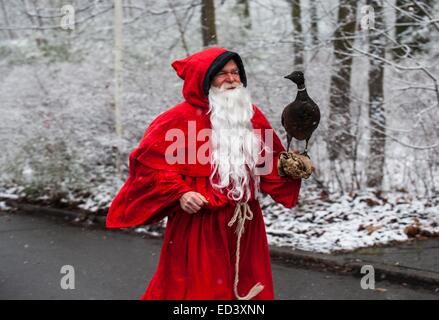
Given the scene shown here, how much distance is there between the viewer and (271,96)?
7.77 m

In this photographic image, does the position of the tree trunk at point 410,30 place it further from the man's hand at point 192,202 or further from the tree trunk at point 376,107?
the man's hand at point 192,202

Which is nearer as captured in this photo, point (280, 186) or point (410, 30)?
point (280, 186)

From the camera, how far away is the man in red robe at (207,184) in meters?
3.28

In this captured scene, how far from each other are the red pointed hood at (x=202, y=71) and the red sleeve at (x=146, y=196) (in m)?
0.46

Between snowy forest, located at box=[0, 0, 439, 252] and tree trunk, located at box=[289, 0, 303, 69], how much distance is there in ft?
0.07

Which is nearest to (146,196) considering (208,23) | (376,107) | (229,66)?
(229,66)

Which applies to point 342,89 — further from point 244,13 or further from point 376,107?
point 244,13

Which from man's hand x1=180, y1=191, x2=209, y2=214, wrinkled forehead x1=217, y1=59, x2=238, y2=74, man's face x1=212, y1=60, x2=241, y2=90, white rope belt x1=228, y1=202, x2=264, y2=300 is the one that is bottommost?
white rope belt x1=228, y1=202, x2=264, y2=300

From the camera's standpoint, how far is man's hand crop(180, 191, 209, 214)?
10.2 ft

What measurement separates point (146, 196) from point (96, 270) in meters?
3.11

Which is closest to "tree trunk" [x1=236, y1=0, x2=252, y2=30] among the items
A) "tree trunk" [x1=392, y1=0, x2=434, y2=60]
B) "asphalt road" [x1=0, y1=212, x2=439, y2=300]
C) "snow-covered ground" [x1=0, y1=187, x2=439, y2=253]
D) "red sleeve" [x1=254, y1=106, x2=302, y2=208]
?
"tree trunk" [x1=392, y1=0, x2=434, y2=60]

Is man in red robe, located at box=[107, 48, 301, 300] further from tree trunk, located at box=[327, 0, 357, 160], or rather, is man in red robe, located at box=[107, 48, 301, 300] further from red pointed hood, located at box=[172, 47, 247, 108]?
tree trunk, located at box=[327, 0, 357, 160]
